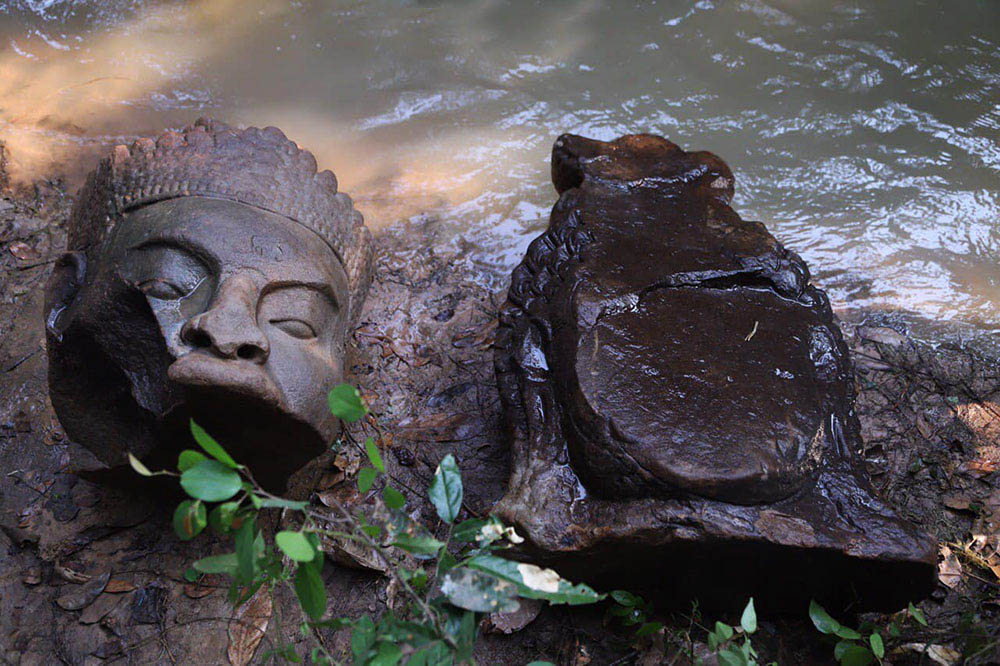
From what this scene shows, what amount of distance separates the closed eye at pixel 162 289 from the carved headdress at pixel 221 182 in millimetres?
445

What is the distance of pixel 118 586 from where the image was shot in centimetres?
265

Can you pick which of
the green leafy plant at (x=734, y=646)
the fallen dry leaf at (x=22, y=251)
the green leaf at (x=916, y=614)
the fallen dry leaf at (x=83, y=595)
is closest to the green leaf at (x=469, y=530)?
the green leafy plant at (x=734, y=646)

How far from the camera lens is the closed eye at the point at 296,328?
2.49 m

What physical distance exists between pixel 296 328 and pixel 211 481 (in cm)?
114

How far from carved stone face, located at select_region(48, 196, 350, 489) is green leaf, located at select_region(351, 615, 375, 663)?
0.81 metres

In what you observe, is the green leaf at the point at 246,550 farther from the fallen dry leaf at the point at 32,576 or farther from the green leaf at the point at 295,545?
the fallen dry leaf at the point at 32,576

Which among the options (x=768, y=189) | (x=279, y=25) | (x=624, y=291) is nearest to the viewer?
(x=624, y=291)

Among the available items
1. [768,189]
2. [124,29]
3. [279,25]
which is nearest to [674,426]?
[768,189]

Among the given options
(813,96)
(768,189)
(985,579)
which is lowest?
(985,579)

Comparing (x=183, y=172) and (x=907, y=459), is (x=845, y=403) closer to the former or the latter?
(x=907, y=459)

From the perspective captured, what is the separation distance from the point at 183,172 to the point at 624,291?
1.73 m

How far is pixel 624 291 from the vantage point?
2.78m

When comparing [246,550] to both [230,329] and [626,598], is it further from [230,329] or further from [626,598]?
[626,598]

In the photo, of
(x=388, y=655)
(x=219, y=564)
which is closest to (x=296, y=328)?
(x=219, y=564)
